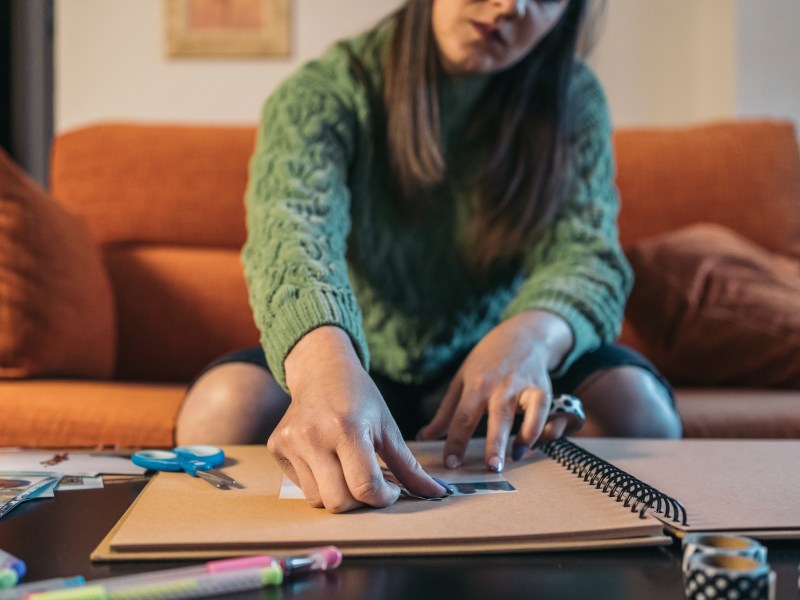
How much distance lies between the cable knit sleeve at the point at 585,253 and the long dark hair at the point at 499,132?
30 mm

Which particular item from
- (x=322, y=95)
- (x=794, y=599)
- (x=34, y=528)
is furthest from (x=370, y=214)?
(x=794, y=599)

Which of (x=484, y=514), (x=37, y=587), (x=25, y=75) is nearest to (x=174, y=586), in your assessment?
(x=37, y=587)

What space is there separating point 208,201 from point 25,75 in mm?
1416

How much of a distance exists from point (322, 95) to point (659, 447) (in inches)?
23.3

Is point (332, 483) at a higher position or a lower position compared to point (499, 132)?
lower

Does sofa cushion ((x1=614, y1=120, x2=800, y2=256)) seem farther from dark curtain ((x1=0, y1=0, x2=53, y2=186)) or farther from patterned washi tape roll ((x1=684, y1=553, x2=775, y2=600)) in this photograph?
dark curtain ((x1=0, y1=0, x2=53, y2=186))

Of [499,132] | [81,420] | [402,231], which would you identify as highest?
[499,132]

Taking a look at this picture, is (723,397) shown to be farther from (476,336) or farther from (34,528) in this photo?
(34,528)

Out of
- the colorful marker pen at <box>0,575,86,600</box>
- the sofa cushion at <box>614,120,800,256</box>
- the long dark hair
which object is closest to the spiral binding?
the colorful marker pen at <box>0,575,86,600</box>

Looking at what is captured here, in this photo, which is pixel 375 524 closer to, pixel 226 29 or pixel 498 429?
pixel 498 429

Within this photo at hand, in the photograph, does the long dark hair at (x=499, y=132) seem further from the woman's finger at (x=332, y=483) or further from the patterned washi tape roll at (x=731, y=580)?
the patterned washi tape roll at (x=731, y=580)

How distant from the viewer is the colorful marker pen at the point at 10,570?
0.41m

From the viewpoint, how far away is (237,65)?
274cm

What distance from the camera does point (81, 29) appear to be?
2.74 meters
